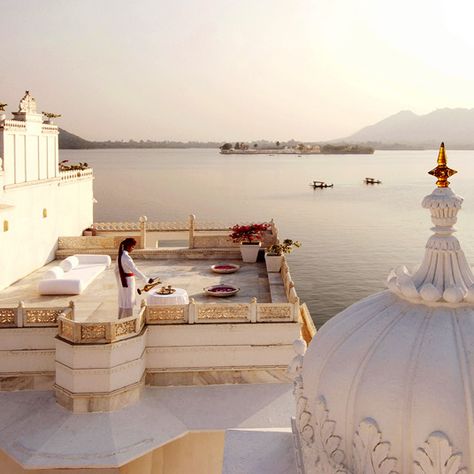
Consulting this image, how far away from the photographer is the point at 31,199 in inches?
740

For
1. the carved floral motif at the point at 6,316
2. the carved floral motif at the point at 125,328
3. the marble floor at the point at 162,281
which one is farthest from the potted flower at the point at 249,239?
the carved floral motif at the point at 6,316

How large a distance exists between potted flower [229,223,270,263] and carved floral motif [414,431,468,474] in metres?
14.9

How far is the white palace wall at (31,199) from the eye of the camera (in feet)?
55.7

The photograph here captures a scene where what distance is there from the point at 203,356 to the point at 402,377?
25.9 feet

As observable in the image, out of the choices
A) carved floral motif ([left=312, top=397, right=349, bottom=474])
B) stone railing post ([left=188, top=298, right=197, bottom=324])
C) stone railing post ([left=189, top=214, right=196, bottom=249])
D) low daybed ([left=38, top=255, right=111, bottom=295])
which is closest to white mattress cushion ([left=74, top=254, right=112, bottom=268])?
low daybed ([left=38, top=255, right=111, bottom=295])

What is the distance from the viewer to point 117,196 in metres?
91.5

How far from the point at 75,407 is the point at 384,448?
8006mm

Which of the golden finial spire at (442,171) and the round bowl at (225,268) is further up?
the golden finial spire at (442,171)

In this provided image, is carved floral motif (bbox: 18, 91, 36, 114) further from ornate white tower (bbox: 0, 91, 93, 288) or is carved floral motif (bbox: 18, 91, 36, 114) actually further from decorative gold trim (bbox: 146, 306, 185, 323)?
decorative gold trim (bbox: 146, 306, 185, 323)

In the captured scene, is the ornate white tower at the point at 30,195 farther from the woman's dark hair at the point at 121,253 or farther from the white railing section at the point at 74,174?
the woman's dark hair at the point at 121,253

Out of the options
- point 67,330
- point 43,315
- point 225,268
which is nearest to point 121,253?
point 67,330

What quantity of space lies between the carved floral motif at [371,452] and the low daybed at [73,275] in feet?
38.0

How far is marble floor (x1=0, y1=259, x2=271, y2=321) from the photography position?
1467cm

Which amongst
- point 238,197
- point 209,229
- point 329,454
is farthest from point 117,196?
point 329,454
